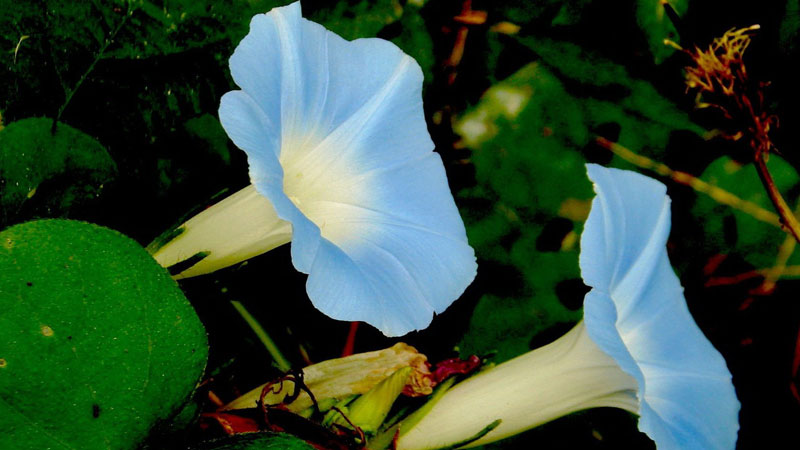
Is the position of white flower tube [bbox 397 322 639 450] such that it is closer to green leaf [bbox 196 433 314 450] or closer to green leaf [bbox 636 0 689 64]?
green leaf [bbox 196 433 314 450]

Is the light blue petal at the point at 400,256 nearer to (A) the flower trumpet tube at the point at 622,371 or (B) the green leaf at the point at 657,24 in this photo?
(A) the flower trumpet tube at the point at 622,371

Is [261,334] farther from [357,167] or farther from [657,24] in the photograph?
[657,24]

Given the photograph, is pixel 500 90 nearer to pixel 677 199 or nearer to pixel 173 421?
pixel 677 199

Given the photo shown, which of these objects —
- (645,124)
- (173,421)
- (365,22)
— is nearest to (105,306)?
(173,421)

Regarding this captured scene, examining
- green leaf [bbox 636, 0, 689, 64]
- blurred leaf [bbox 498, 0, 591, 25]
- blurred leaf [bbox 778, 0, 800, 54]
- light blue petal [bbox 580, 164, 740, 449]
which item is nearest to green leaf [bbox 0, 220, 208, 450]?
light blue petal [bbox 580, 164, 740, 449]

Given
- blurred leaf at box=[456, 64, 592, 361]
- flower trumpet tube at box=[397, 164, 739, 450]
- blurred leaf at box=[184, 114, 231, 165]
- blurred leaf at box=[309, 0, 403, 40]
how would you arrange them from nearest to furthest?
flower trumpet tube at box=[397, 164, 739, 450], blurred leaf at box=[184, 114, 231, 165], blurred leaf at box=[309, 0, 403, 40], blurred leaf at box=[456, 64, 592, 361]

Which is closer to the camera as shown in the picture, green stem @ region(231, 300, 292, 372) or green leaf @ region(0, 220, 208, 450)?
green leaf @ region(0, 220, 208, 450)

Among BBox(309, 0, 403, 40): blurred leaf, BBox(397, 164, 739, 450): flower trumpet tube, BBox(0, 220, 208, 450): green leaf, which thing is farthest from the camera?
BBox(309, 0, 403, 40): blurred leaf

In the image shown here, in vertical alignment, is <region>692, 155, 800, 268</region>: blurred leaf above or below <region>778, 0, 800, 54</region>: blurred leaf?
below
